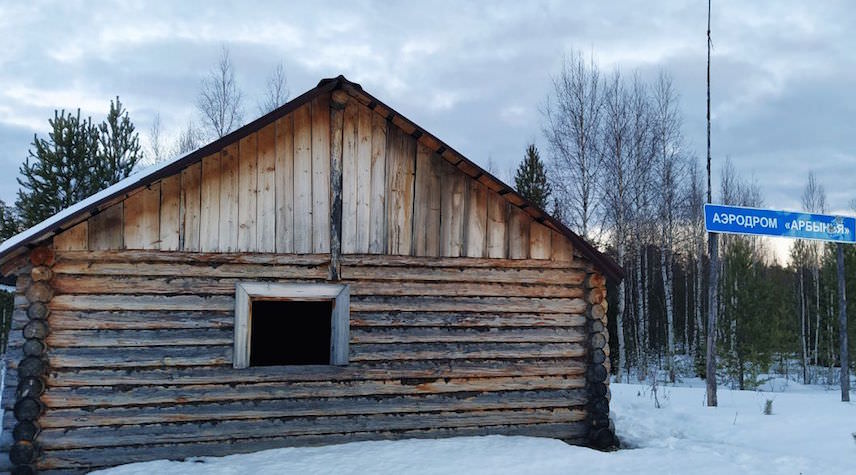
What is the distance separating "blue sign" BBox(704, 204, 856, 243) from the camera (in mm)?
10086

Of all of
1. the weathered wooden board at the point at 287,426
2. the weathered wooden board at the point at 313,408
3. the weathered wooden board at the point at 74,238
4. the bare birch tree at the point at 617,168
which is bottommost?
the weathered wooden board at the point at 287,426

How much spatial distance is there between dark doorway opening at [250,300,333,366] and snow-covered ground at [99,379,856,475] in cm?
524

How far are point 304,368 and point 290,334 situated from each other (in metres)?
5.47

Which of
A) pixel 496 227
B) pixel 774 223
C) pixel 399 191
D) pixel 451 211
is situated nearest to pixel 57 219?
pixel 399 191

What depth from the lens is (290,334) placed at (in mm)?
13266

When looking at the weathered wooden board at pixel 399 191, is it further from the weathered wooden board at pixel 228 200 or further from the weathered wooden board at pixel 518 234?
the weathered wooden board at pixel 228 200

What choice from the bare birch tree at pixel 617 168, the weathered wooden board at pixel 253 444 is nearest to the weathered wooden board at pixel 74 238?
the weathered wooden board at pixel 253 444

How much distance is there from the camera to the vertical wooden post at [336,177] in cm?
813

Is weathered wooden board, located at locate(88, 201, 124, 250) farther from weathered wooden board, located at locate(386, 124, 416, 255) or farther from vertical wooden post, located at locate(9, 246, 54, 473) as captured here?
weathered wooden board, located at locate(386, 124, 416, 255)

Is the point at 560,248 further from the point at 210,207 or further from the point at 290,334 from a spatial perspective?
the point at 290,334

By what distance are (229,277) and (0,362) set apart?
30.1 metres

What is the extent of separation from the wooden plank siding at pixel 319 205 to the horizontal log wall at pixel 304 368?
21 centimetres

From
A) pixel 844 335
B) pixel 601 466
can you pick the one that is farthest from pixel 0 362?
pixel 844 335

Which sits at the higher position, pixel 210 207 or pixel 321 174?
pixel 321 174
